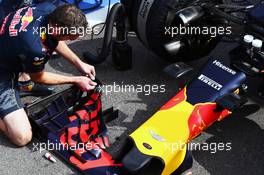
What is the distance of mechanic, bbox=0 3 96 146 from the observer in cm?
301

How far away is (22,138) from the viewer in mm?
3184

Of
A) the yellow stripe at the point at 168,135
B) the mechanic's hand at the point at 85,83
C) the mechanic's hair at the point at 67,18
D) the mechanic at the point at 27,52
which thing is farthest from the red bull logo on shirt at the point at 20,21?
the yellow stripe at the point at 168,135

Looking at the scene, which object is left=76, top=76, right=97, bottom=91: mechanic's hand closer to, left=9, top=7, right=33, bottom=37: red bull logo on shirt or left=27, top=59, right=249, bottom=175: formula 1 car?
left=27, top=59, right=249, bottom=175: formula 1 car

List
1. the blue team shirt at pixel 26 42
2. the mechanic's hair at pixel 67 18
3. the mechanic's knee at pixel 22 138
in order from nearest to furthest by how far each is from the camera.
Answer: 1. the mechanic's hair at pixel 67 18
2. the blue team shirt at pixel 26 42
3. the mechanic's knee at pixel 22 138

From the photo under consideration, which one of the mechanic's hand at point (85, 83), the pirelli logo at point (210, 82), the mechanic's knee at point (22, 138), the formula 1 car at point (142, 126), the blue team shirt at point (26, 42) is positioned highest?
the blue team shirt at point (26, 42)

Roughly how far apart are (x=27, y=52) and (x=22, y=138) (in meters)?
0.65

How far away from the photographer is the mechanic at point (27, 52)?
9.87 feet

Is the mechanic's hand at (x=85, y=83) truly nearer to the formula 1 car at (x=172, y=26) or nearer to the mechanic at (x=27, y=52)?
the mechanic at (x=27, y=52)

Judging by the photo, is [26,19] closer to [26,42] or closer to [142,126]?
[26,42]

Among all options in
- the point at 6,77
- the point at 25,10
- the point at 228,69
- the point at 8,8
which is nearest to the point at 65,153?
the point at 6,77

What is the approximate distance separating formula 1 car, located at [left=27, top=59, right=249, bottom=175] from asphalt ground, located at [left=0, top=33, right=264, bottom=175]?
16 centimetres

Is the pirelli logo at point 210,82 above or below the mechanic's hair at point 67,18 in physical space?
below

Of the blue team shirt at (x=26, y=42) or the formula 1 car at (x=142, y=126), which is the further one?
the blue team shirt at (x=26, y=42)

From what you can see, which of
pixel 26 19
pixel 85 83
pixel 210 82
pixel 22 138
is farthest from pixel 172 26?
pixel 22 138
